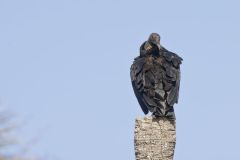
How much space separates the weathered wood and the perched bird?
29cm

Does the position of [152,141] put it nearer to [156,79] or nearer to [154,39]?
[156,79]

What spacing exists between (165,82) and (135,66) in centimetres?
64

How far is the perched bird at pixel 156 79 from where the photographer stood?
15.9 metres

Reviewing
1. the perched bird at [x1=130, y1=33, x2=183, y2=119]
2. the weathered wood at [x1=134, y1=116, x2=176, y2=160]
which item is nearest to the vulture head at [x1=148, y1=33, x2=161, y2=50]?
the perched bird at [x1=130, y1=33, x2=183, y2=119]

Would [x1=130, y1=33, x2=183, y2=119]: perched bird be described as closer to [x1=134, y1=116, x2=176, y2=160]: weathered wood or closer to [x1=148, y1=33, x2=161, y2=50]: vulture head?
[x1=148, y1=33, x2=161, y2=50]: vulture head

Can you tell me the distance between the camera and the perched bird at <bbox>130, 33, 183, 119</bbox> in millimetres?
15875

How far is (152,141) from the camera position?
15.6m

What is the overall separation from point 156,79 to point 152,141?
1.14 m

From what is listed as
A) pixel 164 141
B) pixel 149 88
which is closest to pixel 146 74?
pixel 149 88

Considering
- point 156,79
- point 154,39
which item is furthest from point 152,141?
point 154,39

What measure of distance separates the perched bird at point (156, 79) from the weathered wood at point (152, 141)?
29 cm

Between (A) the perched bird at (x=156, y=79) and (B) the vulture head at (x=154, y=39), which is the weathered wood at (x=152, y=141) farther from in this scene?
(B) the vulture head at (x=154, y=39)

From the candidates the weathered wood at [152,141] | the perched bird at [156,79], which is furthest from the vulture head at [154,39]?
the weathered wood at [152,141]

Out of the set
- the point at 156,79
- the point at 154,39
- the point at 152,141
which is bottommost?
the point at 152,141
